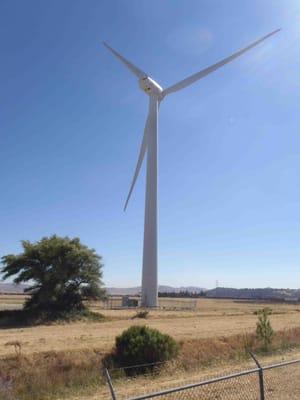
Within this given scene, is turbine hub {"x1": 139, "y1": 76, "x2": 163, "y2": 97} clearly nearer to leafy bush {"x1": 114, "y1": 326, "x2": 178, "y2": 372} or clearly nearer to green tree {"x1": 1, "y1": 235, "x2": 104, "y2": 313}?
green tree {"x1": 1, "y1": 235, "x2": 104, "y2": 313}

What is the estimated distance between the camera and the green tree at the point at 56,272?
45375 millimetres

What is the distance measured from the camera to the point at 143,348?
930 inches

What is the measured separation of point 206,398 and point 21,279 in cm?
3377

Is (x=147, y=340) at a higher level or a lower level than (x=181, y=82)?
lower

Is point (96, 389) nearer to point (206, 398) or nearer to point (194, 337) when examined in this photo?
point (206, 398)

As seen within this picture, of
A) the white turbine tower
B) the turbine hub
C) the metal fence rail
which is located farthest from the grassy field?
the turbine hub

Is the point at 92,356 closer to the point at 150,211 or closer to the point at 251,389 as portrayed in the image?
the point at 251,389

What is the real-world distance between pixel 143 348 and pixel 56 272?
77.1ft

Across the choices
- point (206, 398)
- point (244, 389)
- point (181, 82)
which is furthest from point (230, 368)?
point (181, 82)

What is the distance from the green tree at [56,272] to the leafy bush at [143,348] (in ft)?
70.8

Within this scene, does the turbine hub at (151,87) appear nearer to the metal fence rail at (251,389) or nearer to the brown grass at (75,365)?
the brown grass at (75,365)

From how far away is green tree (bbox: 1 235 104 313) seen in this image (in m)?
45.4

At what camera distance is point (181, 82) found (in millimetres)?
64062

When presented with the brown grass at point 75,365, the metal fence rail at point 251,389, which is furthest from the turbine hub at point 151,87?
the metal fence rail at point 251,389
